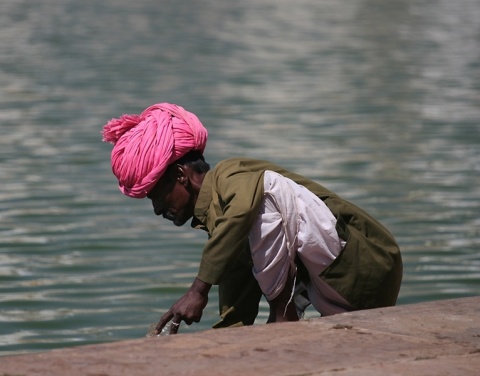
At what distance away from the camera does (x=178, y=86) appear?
14820mm

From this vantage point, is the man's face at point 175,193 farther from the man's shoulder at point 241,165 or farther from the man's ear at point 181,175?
the man's shoulder at point 241,165

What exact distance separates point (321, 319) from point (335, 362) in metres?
0.50

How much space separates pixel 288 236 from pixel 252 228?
13 cm

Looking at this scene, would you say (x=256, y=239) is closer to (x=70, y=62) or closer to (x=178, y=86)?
(x=178, y=86)

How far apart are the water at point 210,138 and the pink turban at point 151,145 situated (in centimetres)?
164

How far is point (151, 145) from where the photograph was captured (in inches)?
166

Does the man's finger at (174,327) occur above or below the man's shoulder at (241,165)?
below

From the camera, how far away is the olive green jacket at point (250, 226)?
398cm

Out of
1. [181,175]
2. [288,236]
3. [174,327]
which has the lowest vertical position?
[174,327]

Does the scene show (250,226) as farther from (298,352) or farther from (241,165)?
(298,352)

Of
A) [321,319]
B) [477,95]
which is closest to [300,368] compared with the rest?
[321,319]

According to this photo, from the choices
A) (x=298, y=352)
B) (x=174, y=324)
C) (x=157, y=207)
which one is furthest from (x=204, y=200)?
(x=298, y=352)

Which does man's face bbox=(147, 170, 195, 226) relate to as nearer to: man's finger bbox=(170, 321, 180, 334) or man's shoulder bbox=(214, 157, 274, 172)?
man's shoulder bbox=(214, 157, 274, 172)

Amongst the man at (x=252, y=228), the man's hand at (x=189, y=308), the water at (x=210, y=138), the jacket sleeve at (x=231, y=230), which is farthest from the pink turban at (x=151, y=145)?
the water at (x=210, y=138)
